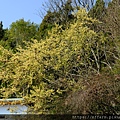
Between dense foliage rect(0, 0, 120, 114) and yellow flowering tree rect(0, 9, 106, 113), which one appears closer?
dense foliage rect(0, 0, 120, 114)

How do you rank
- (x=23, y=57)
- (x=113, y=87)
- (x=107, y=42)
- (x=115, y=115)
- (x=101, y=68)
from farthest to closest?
(x=107, y=42) < (x=101, y=68) < (x=23, y=57) < (x=115, y=115) < (x=113, y=87)

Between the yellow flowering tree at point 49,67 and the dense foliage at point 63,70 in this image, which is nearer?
the dense foliage at point 63,70

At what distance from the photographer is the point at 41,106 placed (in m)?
6.92

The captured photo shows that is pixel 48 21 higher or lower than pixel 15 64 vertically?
higher

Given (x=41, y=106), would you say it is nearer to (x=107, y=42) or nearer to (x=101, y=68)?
(x=101, y=68)

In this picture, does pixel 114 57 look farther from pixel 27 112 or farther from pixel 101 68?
pixel 27 112

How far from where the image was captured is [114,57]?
28.1 ft

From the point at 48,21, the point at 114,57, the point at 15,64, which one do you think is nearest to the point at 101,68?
the point at 114,57

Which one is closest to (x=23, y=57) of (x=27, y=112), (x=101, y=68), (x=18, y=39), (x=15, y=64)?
(x=15, y=64)

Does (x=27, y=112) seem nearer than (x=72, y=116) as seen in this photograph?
No

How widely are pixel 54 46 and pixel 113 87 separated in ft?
8.25

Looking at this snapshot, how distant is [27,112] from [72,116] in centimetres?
159

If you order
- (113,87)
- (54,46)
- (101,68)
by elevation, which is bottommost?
(113,87)

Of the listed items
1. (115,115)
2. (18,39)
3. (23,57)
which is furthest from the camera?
(18,39)
